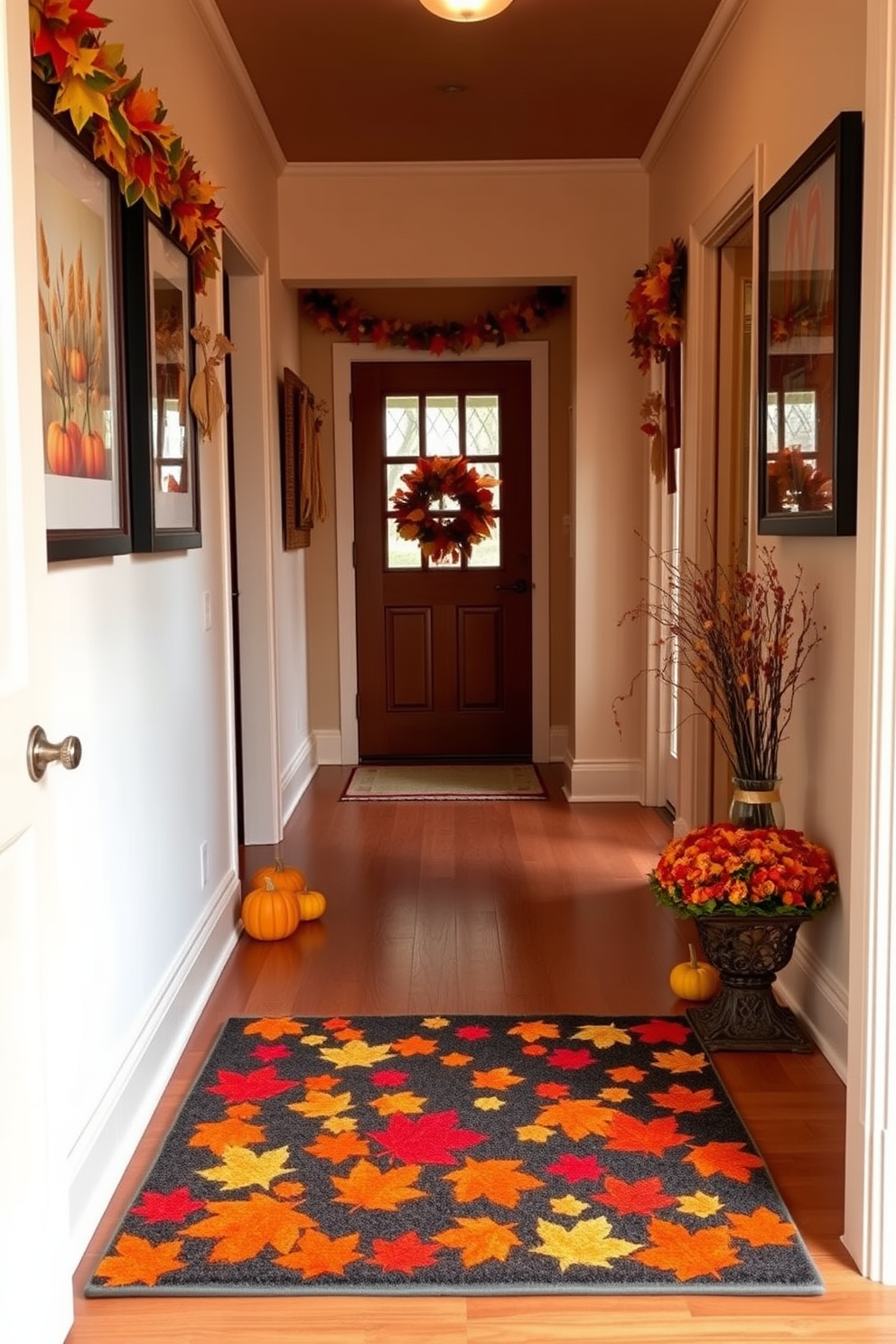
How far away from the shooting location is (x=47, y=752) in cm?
183

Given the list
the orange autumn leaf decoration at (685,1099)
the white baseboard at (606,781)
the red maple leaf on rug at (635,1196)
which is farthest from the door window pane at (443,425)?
the red maple leaf on rug at (635,1196)

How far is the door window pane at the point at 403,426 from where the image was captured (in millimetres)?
6891

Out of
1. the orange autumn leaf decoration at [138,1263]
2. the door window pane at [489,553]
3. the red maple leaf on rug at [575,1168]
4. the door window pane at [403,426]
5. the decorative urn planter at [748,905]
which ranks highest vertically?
the door window pane at [403,426]

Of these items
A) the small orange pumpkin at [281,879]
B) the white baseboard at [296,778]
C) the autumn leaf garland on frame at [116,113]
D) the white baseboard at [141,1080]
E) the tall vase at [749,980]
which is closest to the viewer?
the autumn leaf garland on frame at [116,113]

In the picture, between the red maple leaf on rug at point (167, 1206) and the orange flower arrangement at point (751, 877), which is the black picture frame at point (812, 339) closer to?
the orange flower arrangement at point (751, 877)

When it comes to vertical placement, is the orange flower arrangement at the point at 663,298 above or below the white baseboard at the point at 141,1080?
above

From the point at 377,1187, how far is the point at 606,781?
3.69 metres

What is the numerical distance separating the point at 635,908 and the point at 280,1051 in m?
1.55

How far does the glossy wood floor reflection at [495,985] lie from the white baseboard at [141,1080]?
0.04 m

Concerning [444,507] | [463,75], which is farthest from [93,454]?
[444,507]

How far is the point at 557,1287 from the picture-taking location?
218 cm

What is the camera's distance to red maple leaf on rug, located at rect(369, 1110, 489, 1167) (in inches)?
104

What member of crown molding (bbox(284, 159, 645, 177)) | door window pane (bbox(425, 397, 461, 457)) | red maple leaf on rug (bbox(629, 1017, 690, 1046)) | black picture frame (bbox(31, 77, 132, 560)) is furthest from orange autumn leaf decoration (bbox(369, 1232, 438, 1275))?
door window pane (bbox(425, 397, 461, 457))

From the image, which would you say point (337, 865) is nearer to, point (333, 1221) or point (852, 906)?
point (333, 1221)
